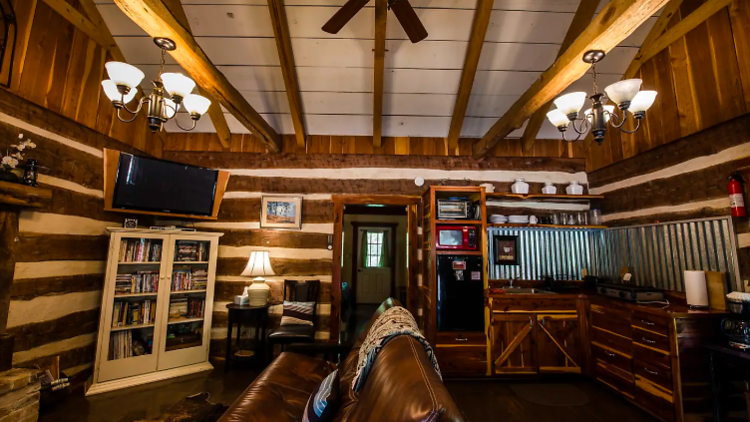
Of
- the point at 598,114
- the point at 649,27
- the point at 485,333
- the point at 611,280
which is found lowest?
the point at 485,333

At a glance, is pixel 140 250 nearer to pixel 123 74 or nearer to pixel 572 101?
pixel 123 74

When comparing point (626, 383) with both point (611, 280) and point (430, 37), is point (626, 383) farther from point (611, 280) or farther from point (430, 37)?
point (430, 37)

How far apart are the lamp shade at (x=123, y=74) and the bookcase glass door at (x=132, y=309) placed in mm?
1974

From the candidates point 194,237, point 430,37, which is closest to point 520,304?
point 430,37

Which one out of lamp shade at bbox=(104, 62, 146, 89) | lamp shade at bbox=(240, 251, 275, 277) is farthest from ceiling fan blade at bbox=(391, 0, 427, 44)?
lamp shade at bbox=(240, 251, 275, 277)

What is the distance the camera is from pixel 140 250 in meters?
3.51

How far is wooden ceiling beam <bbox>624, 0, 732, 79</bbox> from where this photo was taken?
2.79 metres

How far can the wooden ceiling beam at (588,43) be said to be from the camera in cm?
181

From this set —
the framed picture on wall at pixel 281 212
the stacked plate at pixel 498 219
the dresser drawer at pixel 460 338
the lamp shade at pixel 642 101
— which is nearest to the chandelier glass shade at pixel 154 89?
the framed picture on wall at pixel 281 212

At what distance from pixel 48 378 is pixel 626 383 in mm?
5251

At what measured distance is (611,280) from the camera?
3.98 meters

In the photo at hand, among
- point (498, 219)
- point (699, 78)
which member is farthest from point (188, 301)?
point (699, 78)

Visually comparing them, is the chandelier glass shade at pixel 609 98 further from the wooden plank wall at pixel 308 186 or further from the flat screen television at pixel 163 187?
the flat screen television at pixel 163 187

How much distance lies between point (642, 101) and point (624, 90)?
0.23 meters
